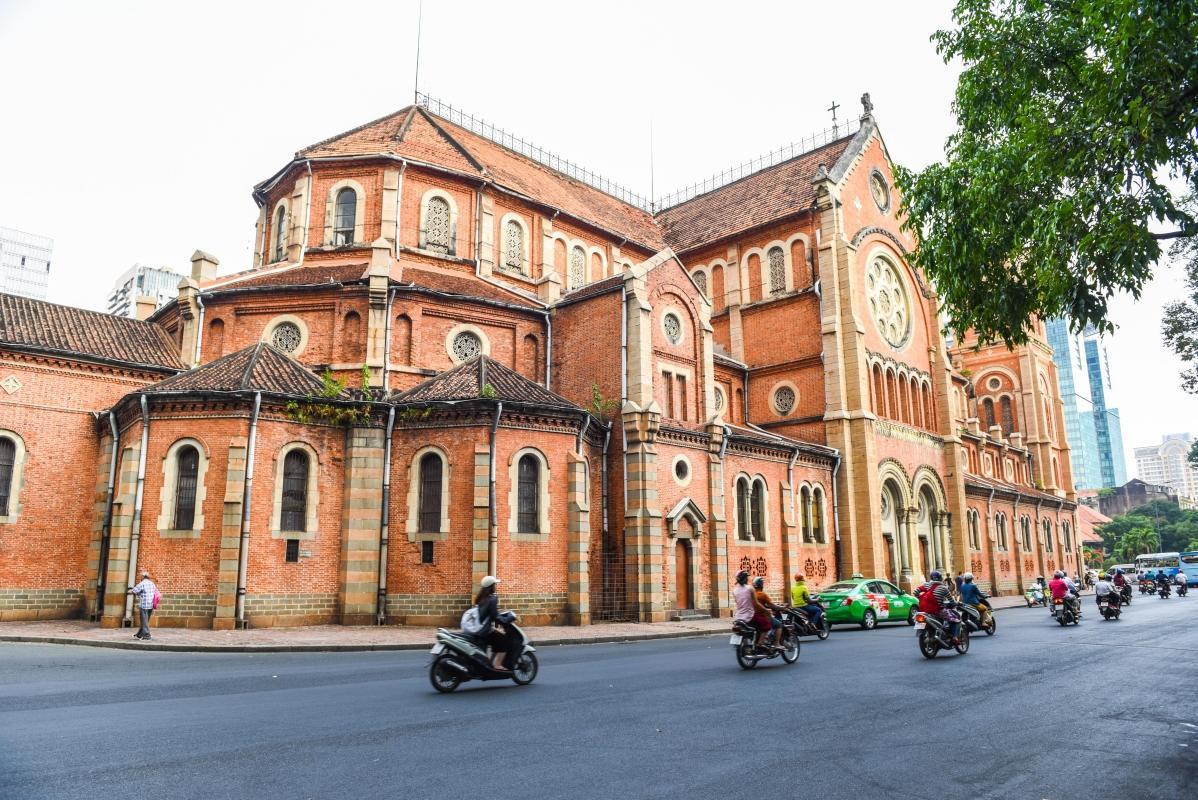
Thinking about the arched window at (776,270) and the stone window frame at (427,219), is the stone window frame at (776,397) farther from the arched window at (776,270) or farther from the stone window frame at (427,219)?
the stone window frame at (427,219)

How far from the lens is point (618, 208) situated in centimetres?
4391

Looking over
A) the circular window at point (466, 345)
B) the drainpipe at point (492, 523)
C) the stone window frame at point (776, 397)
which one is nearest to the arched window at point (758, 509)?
the stone window frame at point (776, 397)

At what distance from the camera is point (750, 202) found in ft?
135

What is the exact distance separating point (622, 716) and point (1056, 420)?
200 feet

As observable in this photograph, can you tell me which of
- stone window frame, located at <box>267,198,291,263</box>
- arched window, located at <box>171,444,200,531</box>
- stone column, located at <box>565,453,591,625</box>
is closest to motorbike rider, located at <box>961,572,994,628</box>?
stone column, located at <box>565,453,591,625</box>

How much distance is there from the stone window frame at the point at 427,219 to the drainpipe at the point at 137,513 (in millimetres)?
11784

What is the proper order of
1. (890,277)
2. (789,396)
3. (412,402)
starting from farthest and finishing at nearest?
(890,277)
(789,396)
(412,402)

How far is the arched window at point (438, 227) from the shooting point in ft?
99.0

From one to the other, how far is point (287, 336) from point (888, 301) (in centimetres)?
2775

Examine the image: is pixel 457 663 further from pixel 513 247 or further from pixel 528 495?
pixel 513 247

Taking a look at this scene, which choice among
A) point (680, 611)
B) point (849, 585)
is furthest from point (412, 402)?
point (849, 585)

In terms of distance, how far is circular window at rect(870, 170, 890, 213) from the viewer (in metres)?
39.3

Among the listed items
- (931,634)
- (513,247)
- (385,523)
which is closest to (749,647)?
(931,634)

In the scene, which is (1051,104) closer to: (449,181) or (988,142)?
(988,142)
